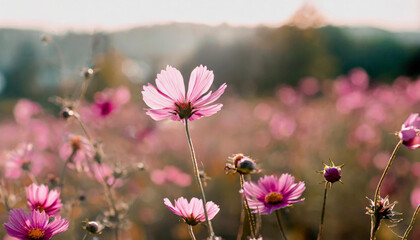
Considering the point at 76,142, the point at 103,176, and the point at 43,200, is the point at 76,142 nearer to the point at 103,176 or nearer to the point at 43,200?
the point at 103,176

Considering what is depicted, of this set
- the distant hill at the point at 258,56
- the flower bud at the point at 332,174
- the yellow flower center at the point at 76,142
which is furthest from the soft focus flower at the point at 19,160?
the distant hill at the point at 258,56

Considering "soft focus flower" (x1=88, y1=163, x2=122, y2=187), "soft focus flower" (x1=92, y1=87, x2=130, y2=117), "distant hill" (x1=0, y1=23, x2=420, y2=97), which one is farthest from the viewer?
"distant hill" (x1=0, y1=23, x2=420, y2=97)

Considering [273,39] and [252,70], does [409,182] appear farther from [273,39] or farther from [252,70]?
[252,70]

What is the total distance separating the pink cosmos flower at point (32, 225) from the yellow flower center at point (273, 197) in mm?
308

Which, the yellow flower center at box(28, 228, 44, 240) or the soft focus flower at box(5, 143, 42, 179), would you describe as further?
the soft focus flower at box(5, 143, 42, 179)

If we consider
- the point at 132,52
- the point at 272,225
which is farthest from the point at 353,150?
the point at 132,52

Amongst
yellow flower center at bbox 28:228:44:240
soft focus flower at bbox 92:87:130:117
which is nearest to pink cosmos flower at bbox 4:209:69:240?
yellow flower center at bbox 28:228:44:240

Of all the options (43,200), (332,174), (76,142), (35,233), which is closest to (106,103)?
(76,142)

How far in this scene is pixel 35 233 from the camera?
614mm

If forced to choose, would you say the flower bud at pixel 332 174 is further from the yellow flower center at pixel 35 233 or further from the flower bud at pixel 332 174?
the yellow flower center at pixel 35 233

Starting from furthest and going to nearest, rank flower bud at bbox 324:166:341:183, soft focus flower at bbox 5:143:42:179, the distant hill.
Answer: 1. the distant hill
2. soft focus flower at bbox 5:143:42:179
3. flower bud at bbox 324:166:341:183

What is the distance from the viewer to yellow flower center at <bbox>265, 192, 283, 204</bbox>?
68 cm

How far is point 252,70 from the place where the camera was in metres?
17.9

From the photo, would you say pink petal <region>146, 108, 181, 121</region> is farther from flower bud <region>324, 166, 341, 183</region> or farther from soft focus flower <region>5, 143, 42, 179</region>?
soft focus flower <region>5, 143, 42, 179</region>
